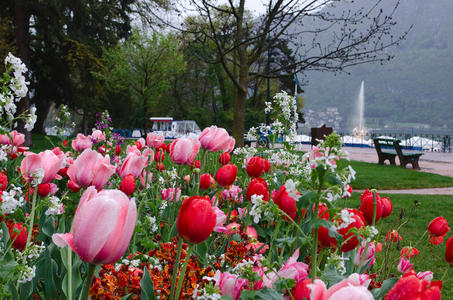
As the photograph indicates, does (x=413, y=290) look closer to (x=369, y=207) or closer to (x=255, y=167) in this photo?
(x=369, y=207)

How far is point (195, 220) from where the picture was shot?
3.18 ft

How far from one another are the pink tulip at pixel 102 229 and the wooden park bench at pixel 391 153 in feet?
48.4

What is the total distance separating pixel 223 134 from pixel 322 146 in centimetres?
119

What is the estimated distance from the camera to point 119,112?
36500mm

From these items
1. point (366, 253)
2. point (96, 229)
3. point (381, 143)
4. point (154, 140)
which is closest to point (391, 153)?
point (381, 143)

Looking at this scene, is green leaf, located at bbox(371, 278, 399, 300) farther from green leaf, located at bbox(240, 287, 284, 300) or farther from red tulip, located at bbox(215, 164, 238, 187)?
red tulip, located at bbox(215, 164, 238, 187)

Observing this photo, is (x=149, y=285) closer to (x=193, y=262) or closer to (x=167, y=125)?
(x=193, y=262)

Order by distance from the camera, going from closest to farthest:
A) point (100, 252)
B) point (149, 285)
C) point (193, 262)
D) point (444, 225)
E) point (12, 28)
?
point (100, 252)
point (149, 285)
point (193, 262)
point (444, 225)
point (12, 28)

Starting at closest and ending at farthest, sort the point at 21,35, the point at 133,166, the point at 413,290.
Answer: the point at 413,290 → the point at 133,166 → the point at 21,35

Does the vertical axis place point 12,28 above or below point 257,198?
above

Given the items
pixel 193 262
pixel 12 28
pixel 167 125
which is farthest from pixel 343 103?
pixel 193 262

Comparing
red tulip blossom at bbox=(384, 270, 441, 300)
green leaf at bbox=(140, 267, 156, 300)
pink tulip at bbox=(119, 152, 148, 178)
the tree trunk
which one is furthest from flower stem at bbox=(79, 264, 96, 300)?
the tree trunk

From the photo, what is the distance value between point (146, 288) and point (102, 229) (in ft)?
1.38

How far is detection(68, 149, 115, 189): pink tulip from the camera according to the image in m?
1.50
